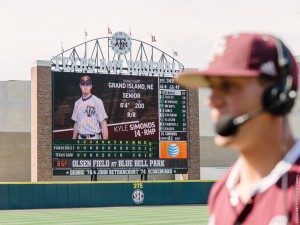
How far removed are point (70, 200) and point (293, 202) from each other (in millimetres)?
28273

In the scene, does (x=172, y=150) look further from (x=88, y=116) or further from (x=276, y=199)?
(x=276, y=199)

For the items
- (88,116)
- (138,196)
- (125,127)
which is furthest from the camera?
(125,127)

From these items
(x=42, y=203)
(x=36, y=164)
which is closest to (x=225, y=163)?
(x=36, y=164)

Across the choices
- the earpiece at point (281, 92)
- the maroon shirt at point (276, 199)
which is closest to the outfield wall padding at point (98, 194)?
the maroon shirt at point (276, 199)

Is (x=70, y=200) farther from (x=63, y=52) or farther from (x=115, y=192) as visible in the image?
(x=63, y=52)

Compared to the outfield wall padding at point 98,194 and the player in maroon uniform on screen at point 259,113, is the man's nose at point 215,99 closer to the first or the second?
the player in maroon uniform on screen at point 259,113

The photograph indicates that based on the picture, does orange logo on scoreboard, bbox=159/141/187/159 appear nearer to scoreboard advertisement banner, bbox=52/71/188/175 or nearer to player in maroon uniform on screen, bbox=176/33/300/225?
scoreboard advertisement banner, bbox=52/71/188/175

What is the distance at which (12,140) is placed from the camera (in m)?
42.8

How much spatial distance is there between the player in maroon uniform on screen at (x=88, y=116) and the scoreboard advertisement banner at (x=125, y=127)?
19cm

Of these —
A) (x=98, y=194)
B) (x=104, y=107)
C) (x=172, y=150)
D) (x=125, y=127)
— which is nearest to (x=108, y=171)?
(x=125, y=127)

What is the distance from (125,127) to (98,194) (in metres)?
3.88

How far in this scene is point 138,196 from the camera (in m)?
31.2

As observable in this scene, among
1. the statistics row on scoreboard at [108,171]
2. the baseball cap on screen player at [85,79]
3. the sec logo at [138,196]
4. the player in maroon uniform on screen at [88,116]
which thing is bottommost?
the sec logo at [138,196]

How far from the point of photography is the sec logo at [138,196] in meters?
31.0
